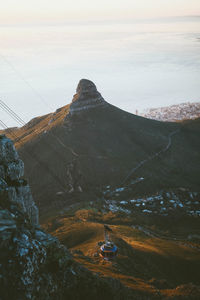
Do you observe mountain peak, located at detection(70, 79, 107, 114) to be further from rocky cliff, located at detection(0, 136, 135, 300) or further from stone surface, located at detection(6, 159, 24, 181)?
rocky cliff, located at detection(0, 136, 135, 300)

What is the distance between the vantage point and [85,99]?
554 ft

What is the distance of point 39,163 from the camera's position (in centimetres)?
13612

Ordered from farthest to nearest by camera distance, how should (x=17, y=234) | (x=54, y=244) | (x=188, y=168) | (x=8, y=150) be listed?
(x=188, y=168), (x=8, y=150), (x=54, y=244), (x=17, y=234)

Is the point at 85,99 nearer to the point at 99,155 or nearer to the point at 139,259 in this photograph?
the point at 99,155

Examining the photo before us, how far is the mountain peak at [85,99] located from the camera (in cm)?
16568

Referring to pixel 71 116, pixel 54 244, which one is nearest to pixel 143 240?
pixel 54 244

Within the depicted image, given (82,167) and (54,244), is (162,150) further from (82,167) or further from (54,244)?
(54,244)

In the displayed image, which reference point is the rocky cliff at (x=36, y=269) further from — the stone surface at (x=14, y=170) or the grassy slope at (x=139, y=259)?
the grassy slope at (x=139, y=259)

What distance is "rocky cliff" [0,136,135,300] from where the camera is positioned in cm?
2347

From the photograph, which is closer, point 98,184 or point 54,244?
point 54,244

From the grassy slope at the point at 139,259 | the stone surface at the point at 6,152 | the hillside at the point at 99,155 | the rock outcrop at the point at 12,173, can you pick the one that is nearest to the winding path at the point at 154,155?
the hillside at the point at 99,155

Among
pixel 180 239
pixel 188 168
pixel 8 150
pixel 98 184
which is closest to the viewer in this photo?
pixel 8 150

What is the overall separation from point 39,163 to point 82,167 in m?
19.2

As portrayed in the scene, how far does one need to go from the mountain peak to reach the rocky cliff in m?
135
